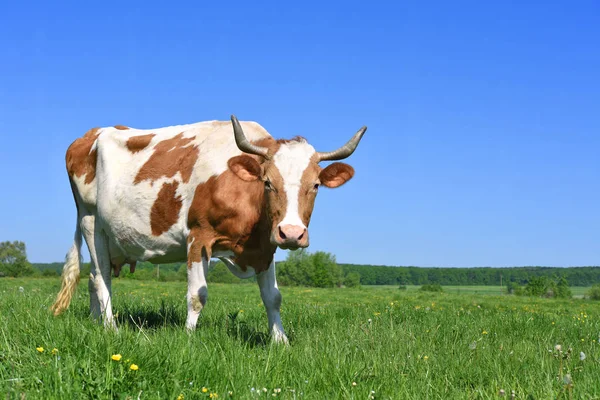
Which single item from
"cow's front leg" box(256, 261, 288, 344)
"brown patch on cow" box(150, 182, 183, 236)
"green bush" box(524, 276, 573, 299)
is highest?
"brown patch on cow" box(150, 182, 183, 236)

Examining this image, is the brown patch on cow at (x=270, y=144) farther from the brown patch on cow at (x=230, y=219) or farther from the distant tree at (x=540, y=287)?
the distant tree at (x=540, y=287)

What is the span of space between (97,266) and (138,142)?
2056mm

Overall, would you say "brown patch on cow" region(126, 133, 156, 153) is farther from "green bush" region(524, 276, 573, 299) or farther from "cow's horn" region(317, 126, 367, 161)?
"green bush" region(524, 276, 573, 299)

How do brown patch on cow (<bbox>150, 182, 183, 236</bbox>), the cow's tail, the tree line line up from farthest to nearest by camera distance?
1. the tree line
2. the cow's tail
3. brown patch on cow (<bbox>150, 182, 183, 236</bbox>)

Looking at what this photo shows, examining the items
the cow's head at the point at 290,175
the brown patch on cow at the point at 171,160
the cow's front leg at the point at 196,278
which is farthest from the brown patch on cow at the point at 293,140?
the cow's front leg at the point at 196,278

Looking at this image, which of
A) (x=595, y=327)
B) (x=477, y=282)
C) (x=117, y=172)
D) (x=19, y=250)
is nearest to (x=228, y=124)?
(x=117, y=172)

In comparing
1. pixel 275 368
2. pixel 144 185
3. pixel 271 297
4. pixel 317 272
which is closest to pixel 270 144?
pixel 271 297

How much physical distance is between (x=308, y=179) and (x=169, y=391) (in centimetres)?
310

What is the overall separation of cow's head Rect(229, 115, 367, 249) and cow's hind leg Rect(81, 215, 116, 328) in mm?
3465

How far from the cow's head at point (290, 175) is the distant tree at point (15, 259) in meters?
91.8

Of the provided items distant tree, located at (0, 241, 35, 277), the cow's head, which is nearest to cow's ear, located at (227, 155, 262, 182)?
the cow's head

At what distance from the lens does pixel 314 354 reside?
19.2 ft

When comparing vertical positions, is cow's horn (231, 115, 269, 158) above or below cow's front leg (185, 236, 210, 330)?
above

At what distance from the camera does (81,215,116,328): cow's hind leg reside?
30.0 feet
